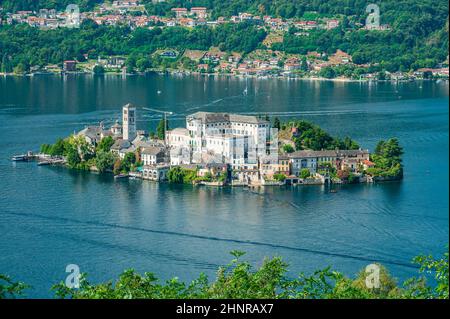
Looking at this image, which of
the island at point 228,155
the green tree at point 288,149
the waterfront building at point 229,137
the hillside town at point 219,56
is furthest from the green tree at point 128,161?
the hillside town at point 219,56

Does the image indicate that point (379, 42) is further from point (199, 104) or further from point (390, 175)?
point (390, 175)

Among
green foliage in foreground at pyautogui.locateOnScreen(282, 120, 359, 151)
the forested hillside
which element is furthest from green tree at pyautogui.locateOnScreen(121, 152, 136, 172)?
the forested hillside

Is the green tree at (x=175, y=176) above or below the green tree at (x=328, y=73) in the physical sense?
below

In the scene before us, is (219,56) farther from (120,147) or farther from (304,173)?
(304,173)

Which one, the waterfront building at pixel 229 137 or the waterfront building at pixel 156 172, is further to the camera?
the waterfront building at pixel 229 137

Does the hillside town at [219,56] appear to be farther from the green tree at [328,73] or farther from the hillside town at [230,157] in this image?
the hillside town at [230,157]

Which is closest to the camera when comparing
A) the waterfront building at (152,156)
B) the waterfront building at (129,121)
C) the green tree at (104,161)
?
the waterfront building at (152,156)
